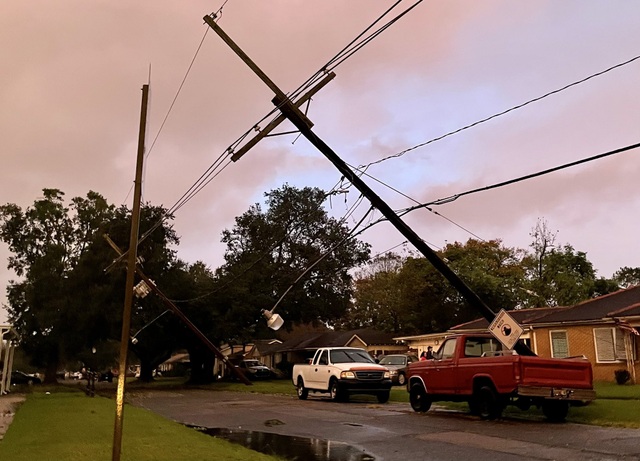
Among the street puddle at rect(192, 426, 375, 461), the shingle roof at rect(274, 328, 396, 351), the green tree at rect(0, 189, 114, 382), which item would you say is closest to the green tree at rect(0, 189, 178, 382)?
the green tree at rect(0, 189, 114, 382)

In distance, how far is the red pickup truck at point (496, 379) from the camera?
13711 millimetres

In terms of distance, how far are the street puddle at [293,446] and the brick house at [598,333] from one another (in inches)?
723

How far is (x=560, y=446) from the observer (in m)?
10.4

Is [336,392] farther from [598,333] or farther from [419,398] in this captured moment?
[598,333]

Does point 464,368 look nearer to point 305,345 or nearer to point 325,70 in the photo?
point 325,70

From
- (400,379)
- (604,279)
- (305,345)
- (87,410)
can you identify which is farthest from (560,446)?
(305,345)

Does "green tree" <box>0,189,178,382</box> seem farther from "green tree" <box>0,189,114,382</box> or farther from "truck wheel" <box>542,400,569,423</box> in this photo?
"truck wheel" <box>542,400,569,423</box>

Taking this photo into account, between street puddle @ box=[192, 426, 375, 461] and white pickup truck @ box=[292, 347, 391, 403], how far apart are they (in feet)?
27.2

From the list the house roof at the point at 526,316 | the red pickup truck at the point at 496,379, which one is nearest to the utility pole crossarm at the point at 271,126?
the red pickup truck at the point at 496,379

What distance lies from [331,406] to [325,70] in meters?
11.9

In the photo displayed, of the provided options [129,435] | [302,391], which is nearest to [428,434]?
[129,435]

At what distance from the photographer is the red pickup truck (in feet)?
45.0

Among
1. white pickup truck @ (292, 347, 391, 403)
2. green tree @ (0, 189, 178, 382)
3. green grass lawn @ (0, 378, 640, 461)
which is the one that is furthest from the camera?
green tree @ (0, 189, 178, 382)

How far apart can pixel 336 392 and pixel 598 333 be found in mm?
12849
